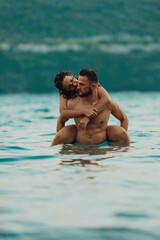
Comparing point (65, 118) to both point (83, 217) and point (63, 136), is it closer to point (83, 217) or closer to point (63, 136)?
point (63, 136)

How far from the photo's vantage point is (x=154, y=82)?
306 feet

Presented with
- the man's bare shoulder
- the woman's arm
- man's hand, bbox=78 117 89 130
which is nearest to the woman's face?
the man's bare shoulder

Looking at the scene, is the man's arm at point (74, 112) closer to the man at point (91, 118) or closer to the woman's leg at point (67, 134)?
the man at point (91, 118)

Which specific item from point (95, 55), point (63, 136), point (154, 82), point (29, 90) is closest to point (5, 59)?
point (29, 90)

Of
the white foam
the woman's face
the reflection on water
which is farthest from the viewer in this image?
the white foam

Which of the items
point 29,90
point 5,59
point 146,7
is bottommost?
point 29,90

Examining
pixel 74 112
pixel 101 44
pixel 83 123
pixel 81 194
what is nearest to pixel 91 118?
pixel 83 123

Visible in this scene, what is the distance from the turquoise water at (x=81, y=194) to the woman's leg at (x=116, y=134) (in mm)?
233

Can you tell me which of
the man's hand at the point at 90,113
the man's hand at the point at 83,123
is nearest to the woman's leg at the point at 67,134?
the man's hand at the point at 83,123

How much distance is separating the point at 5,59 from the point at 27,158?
90.9 meters

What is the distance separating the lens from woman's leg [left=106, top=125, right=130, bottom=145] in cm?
717

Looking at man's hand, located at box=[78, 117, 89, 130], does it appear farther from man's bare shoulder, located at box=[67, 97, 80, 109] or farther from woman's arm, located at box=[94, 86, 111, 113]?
man's bare shoulder, located at box=[67, 97, 80, 109]

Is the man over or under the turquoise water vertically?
over

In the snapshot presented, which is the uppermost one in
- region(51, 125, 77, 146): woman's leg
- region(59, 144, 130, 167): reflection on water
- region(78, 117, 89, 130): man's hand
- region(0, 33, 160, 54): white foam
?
region(0, 33, 160, 54): white foam
